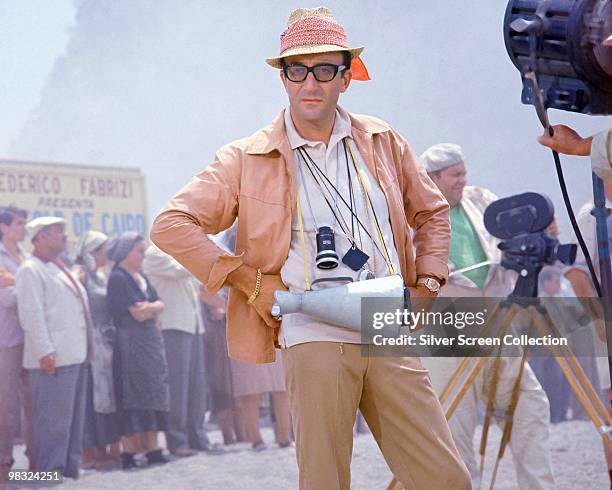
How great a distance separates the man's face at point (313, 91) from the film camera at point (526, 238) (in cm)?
139

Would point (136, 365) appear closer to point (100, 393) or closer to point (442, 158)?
point (100, 393)

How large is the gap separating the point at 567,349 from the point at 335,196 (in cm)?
150

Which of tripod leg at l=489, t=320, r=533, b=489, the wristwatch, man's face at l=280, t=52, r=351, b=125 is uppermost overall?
man's face at l=280, t=52, r=351, b=125

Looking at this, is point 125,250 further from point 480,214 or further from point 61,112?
point 480,214

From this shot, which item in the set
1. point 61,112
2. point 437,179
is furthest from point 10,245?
point 437,179

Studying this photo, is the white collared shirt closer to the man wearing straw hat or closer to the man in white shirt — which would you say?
the man wearing straw hat

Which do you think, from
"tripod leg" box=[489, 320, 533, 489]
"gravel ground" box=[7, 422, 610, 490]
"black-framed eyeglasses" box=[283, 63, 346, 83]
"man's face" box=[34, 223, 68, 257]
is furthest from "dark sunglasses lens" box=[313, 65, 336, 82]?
"man's face" box=[34, 223, 68, 257]

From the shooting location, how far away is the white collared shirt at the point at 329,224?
130 inches

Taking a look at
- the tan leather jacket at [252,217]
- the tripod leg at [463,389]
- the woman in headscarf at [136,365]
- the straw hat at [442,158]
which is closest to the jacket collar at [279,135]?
Answer: the tan leather jacket at [252,217]

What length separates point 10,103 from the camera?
23.9 feet

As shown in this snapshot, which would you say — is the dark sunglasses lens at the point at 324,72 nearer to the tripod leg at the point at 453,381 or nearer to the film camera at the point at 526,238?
the film camera at the point at 526,238

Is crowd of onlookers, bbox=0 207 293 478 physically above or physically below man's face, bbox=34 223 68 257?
below

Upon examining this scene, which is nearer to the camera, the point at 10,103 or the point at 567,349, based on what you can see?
the point at 567,349

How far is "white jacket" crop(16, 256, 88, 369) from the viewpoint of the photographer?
21.2 feet
